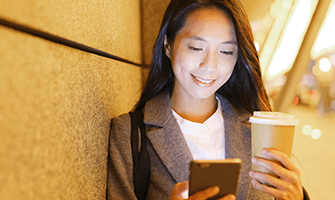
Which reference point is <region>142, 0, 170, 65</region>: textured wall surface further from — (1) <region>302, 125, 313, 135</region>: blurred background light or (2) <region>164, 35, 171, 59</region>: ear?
(1) <region>302, 125, 313, 135</region>: blurred background light

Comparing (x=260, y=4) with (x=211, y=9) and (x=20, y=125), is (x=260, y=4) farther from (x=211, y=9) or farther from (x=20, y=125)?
(x=20, y=125)

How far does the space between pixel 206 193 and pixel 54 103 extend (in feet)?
1.32

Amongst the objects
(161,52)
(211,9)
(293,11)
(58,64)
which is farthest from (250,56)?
(293,11)

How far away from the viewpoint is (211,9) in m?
1.08

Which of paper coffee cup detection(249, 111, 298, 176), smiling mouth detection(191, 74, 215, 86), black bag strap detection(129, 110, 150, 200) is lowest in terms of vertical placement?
black bag strap detection(129, 110, 150, 200)

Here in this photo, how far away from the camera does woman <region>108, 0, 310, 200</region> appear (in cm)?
97

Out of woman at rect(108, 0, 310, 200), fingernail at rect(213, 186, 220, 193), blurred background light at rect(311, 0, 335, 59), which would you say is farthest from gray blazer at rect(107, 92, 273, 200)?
blurred background light at rect(311, 0, 335, 59)

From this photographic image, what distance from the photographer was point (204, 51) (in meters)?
1.01

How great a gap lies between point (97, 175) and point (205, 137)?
1.57ft

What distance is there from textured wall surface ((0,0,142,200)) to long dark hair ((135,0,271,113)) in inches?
10.6

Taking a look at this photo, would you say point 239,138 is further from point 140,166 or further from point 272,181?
point 140,166

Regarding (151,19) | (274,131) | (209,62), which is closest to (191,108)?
(209,62)

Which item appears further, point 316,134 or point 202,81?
point 316,134

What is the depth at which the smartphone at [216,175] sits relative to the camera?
1.87ft
